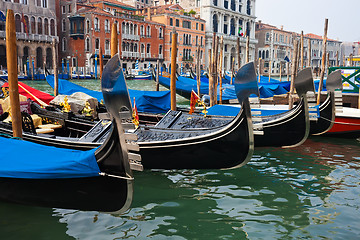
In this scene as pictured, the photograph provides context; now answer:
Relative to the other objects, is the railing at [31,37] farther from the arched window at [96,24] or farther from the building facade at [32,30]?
the arched window at [96,24]

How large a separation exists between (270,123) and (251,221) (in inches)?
76.7

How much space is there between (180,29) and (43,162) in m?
27.2

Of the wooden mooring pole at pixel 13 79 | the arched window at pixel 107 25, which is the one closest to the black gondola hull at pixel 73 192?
the wooden mooring pole at pixel 13 79

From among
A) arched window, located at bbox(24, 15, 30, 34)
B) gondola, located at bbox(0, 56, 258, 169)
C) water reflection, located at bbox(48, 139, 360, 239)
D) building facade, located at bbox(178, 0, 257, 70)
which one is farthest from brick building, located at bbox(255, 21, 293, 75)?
gondola, located at bbox(0, 56, 258, 169)

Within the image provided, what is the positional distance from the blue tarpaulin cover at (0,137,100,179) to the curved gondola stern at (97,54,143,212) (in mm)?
117

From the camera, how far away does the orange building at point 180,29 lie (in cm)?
2744

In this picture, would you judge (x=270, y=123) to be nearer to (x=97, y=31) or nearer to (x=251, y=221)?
(x=251, y=221)

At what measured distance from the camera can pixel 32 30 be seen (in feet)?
68.8

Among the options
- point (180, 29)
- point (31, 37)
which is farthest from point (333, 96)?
point (180, 29)

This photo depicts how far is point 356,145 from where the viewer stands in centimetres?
557

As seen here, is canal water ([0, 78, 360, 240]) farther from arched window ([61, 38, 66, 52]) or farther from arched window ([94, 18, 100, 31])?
arched window ([61, 38, 66, 52])

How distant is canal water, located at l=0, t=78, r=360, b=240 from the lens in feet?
8.64

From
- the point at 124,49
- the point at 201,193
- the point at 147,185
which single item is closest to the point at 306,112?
the point at 201,193

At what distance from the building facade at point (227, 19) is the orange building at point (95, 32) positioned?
7.52 m
